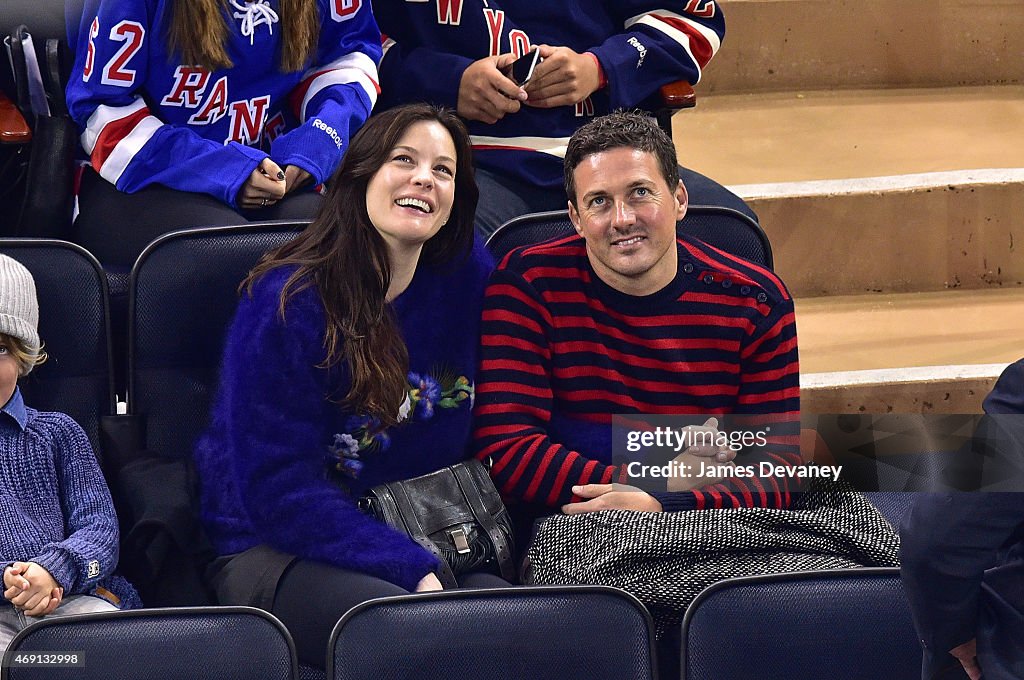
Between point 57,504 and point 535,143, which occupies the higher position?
point 535,143

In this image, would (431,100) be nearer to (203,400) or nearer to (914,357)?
(203,400)

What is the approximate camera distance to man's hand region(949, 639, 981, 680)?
114cm

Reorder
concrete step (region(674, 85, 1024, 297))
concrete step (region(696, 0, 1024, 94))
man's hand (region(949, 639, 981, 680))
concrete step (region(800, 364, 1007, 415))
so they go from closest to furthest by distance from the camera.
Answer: man's hand (region(949, 639, 981, 680))
concrete step (region(800, 364, 1007, 415))
concrete step (region(674, 85, 1024, 297))
concrete step (region(696, 0, 1024, 94))

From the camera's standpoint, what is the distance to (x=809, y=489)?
5.59ft

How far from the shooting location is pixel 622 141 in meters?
1.79

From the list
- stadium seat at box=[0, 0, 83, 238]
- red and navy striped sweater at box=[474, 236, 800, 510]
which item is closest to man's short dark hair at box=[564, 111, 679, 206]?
red and navy striped sweater at box=[474, 236, 800, 510]

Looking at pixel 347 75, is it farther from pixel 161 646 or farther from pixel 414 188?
pixel 161 646

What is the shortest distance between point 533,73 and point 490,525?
0.79 metres

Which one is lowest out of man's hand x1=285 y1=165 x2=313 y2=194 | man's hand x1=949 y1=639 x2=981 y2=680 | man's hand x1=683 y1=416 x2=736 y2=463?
man's hand x1=949 y1=639 x2=981 y2=680

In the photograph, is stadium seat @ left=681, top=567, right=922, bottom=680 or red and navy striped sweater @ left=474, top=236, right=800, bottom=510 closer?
stadium seat @ left=681, top=567, right=922, bottom=680

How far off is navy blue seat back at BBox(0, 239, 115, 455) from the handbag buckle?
1.53 ft

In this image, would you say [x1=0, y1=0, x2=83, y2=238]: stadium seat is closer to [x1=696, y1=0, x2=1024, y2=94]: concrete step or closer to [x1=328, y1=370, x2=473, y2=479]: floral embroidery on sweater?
[x1=328, y1=370, x2=473, y2=479]: floral embroidery on sweater

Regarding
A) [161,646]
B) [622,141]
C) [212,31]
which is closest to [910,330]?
[622,141]

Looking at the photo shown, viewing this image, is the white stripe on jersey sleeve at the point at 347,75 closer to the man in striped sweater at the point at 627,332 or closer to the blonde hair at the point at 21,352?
the man in striped sweater at the point at 627,332
